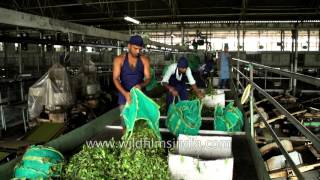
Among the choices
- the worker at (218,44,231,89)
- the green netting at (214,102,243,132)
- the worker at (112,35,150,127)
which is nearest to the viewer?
the worker at (112,35,150,127)

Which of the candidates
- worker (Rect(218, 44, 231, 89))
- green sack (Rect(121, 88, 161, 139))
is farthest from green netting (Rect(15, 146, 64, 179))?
worker (Rect(218, 44, 231, 89))

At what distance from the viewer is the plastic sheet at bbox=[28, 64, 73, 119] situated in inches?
206

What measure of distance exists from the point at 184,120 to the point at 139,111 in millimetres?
818

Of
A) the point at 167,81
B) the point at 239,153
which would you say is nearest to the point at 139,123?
the point at 239,153

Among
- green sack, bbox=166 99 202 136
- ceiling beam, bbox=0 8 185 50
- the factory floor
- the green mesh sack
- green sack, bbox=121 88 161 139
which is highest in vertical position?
ceiling beam, bbox=0 8 185 50

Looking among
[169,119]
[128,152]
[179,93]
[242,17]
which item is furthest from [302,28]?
[128,152]

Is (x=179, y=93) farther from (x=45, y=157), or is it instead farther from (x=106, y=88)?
(x=106, y=88)

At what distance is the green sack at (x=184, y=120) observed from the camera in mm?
3637

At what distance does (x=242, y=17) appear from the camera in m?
15.2

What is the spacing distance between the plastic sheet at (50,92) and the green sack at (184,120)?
2.42 m

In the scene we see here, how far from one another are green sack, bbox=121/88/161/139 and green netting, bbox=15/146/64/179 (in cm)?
77

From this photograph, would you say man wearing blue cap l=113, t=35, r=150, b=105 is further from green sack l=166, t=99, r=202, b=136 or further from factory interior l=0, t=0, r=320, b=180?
Answer: green sack l=166, t=99, r=202, b=136

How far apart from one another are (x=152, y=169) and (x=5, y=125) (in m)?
5.35

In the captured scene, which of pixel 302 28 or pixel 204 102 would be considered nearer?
pixel 204 102
